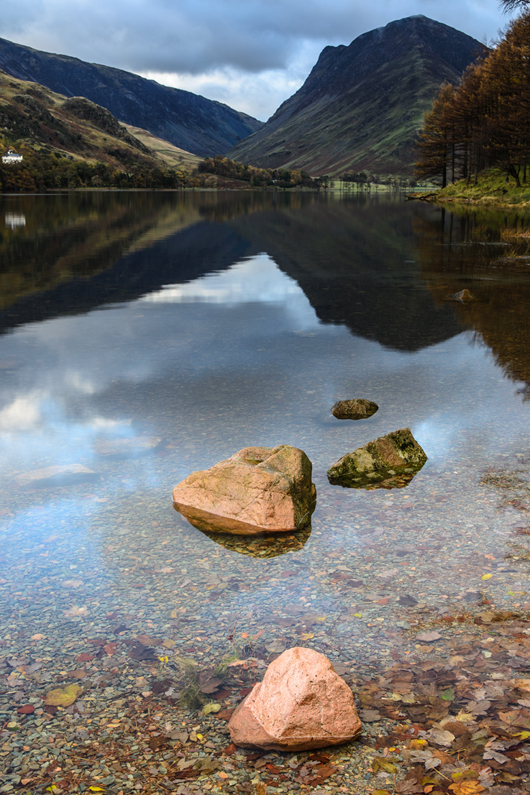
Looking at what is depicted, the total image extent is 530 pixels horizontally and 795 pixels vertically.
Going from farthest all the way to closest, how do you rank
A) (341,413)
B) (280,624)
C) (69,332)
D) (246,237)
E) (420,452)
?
(246,237) → (69,332) → (341,413) → (420,452) → (280,624)

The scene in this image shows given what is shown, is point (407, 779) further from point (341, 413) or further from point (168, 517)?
point (341, 413)

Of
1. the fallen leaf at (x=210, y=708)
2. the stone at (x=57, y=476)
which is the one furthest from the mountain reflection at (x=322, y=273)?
the fallen leaf at (x=210, y=708)

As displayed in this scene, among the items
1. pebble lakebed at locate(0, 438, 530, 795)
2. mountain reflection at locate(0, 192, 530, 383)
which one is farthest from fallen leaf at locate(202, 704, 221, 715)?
mountain reflection at locate(0, 192, 530, 383)

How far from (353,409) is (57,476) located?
549cm

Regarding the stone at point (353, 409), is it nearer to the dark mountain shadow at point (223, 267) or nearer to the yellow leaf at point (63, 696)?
the dark mountain shadow at point (223, 267)

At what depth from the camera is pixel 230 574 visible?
7234 mm

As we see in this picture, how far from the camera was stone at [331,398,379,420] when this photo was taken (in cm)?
1189

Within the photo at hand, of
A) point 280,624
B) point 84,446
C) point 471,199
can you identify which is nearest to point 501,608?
point 280,624

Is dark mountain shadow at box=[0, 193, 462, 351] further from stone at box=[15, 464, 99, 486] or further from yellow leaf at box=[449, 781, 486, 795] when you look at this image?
yellow leaf at box=[449, 781, 486, 795]

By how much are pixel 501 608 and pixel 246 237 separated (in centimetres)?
4671

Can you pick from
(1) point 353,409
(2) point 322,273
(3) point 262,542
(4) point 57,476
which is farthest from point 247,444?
(2) point 322,273

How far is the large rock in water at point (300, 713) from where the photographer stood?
4699 mm

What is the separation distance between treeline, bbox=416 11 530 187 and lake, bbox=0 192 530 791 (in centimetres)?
6231

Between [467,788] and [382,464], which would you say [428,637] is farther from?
[382,464]
